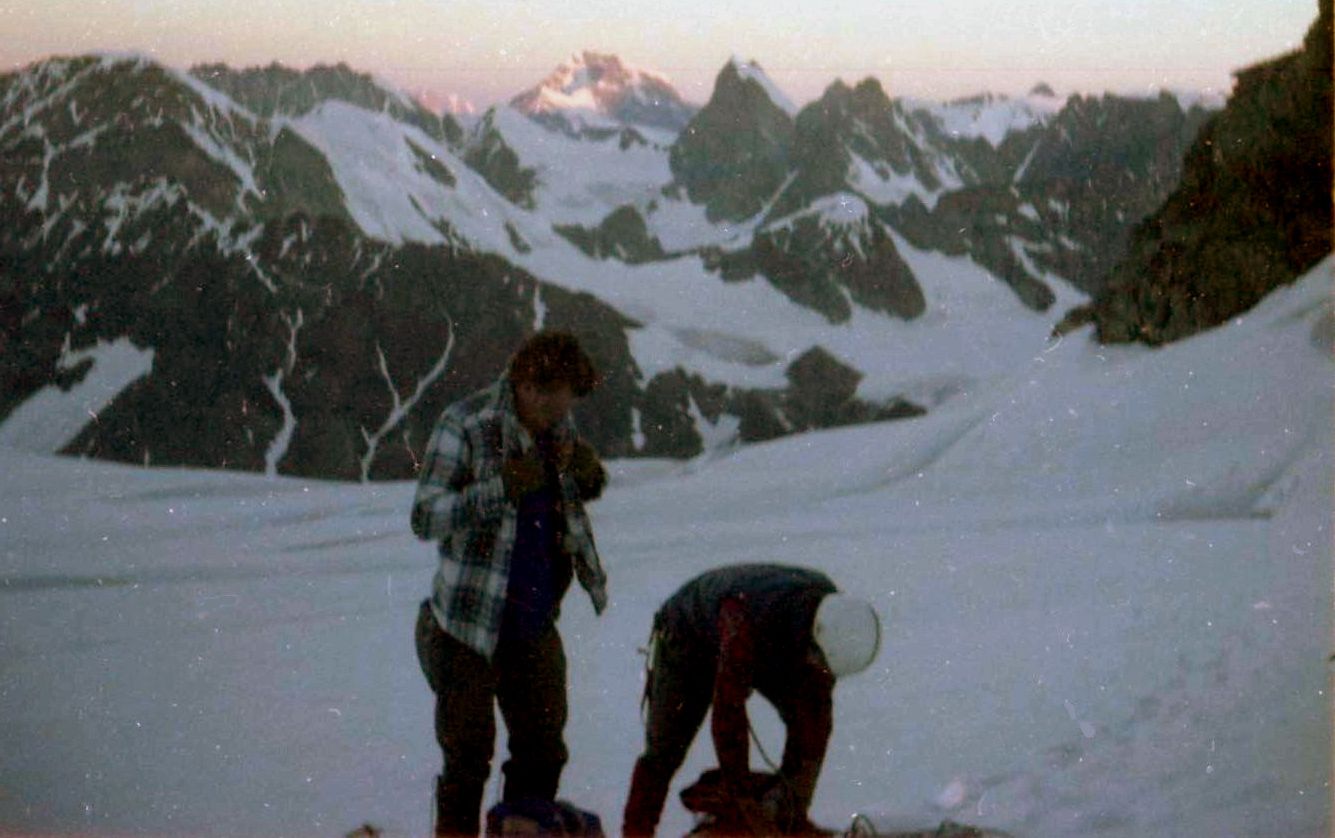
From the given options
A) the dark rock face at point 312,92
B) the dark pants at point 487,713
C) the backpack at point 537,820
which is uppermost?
the dark rock face at point 312,92

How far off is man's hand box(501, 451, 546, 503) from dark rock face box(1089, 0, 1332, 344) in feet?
11.0

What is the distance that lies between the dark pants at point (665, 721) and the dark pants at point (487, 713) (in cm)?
20

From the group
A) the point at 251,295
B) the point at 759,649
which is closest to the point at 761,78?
the point at 251,295

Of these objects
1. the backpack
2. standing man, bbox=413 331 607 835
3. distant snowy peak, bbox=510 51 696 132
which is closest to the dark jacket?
standing man, bbox=413 331 607 835

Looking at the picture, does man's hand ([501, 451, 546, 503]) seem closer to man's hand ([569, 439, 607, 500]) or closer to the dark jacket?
man's hand ([569, 439, 607, 500])

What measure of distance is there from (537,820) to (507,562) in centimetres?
46

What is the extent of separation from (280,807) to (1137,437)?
3.64 m

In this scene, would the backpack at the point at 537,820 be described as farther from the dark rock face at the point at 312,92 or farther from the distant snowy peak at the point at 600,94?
the dark rock face at the point at 312,92

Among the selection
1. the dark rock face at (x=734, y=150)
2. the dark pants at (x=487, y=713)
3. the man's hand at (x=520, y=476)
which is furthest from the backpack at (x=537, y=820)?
the dark rock face at (x=734, y=150)

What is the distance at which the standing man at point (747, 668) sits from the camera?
1.95 m

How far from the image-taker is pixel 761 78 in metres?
4.26

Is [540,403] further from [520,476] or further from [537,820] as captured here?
[537,820]

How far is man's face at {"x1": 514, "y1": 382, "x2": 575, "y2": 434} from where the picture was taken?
218 centimetres

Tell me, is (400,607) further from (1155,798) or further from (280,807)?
(1155,798)
